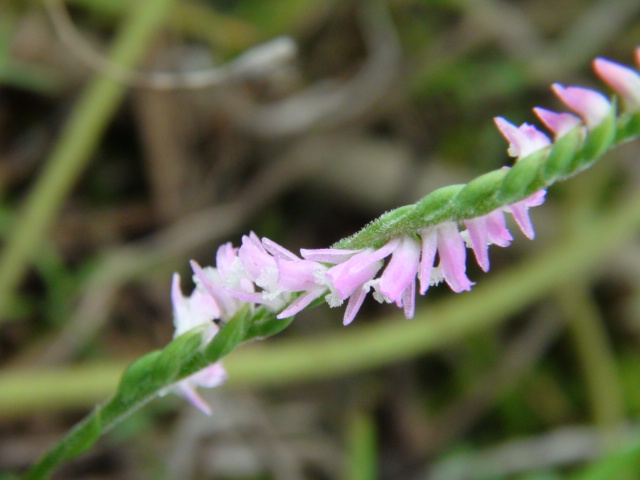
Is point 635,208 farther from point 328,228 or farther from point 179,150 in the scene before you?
point 179,150

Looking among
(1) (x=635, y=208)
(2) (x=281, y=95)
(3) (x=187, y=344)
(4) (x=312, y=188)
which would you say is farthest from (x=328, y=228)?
(3) (x=187, y=344)

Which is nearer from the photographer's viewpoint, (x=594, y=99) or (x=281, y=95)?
(x=594, y=99)

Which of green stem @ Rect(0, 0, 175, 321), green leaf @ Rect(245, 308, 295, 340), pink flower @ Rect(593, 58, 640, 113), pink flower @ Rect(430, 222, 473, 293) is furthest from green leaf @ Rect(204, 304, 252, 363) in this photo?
green stem @ Rect(0, 0, 175, 321)

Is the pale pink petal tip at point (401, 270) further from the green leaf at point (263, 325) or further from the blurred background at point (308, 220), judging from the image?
the blurred background at point (308, 220)

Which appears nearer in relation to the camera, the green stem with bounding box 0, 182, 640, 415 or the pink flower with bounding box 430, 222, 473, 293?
the pink flower with bounding box 430, 222, 473, 293

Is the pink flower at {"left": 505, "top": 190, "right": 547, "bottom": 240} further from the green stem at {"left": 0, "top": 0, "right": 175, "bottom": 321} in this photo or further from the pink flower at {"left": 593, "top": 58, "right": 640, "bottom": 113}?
the green stem at {"left": 0, "top": 0, "right": 175, "bottom": 321}

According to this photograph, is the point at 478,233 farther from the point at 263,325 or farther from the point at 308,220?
the point at 308,220

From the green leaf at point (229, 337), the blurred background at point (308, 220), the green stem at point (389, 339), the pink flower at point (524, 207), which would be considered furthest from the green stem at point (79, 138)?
the pink flower at point (524, 207)
